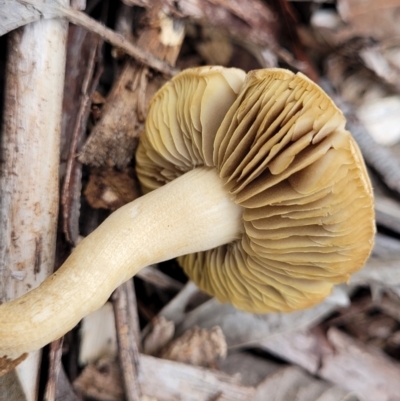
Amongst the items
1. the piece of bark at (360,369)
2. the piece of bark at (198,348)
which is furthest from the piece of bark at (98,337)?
the piece of bark at (360,369)

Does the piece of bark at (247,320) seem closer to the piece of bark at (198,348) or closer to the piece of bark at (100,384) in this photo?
the piece of bark at (198,348)

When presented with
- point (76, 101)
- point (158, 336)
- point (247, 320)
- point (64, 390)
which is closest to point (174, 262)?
point (158, 336)

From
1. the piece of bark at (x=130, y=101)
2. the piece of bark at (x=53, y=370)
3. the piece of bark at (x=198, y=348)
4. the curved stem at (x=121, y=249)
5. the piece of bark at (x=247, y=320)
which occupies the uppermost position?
the piece of bark at (x=130, y=101)

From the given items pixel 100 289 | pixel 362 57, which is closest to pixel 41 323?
pixel 100 289

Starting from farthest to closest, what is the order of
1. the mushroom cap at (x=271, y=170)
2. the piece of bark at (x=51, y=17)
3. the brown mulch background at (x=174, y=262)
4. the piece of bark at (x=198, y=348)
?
1. the piece of bark at (x=198, y=348)
2. the brown mulch background at (x=174, y=262)
3. the piece of bark at (x=51, y=17)
4. the mushroom cap at (x=271, y=170)

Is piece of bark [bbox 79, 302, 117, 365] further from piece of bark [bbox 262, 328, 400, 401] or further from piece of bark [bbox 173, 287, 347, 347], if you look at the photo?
piece of bark [bbox 262, 328, 400, 401]

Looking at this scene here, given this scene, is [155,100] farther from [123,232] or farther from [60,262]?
[60,262]
